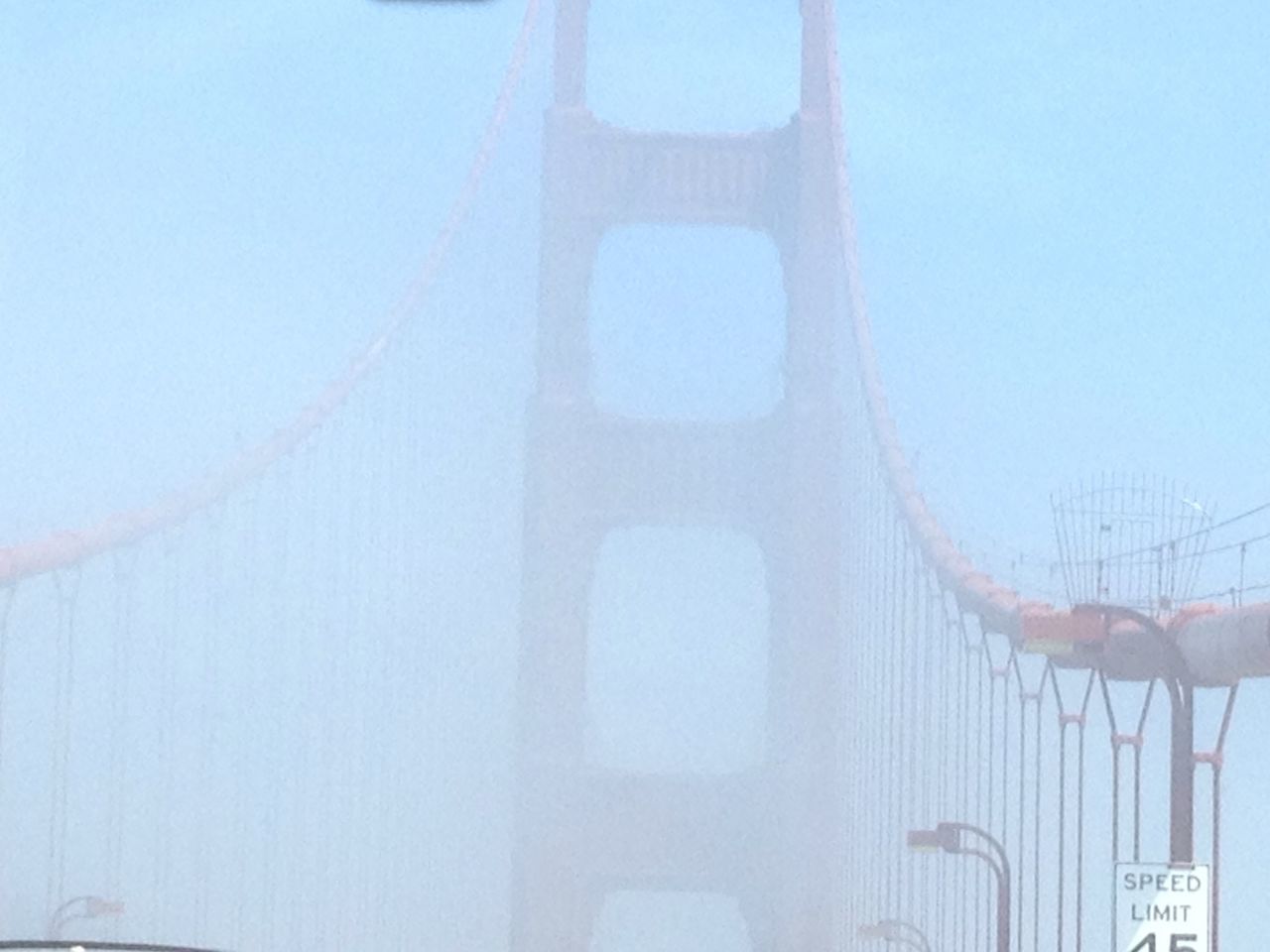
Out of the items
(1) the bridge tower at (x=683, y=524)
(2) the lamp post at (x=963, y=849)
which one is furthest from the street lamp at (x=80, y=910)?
(1) the bridge tower at (x=683, y=524)

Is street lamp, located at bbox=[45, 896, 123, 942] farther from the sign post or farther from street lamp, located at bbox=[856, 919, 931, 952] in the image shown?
the sign post

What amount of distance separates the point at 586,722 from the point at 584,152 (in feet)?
20.1

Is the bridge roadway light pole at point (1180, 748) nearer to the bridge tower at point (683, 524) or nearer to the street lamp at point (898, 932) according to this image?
the street lamp at point (898, 932)

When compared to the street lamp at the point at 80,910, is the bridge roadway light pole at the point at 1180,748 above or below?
above

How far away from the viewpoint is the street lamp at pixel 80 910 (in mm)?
18312

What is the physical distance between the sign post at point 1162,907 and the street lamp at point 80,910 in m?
8.22

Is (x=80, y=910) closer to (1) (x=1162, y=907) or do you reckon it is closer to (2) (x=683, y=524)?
(1) (x=1162, y=907)

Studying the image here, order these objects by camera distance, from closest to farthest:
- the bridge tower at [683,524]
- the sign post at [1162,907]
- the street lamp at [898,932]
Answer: the sign post at [1162,907]
the street lamp at [898,932]
the bridge tower at [683,524]

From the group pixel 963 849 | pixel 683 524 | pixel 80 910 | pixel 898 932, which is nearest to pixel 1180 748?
pixel 963 849

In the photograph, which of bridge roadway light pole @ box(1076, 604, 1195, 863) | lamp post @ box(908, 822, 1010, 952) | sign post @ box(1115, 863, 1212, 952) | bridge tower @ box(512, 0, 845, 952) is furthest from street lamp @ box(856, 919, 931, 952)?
sign post @ box(1115, 863, 1212, 952)

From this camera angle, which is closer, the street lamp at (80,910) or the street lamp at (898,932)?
the street lamp at (80,910)

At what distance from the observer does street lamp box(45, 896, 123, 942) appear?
721 inches

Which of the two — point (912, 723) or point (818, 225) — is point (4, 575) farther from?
point (818, 225)

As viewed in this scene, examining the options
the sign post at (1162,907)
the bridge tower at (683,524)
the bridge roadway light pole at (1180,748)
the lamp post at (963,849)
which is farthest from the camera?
the bridge tower at (683,524)
